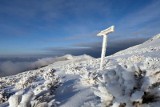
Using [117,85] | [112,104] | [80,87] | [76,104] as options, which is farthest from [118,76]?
[80,87]

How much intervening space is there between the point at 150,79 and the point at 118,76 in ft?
1.17

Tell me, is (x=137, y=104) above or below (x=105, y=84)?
below

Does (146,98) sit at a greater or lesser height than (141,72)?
lesser

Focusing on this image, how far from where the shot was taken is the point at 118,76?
11.1 ft

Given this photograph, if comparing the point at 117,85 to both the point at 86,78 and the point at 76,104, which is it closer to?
the point at 76,104

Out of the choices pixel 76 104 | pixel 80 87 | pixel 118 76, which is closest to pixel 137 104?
pixel 118 76

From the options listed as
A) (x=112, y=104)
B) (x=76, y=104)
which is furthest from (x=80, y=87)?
(x=112, y=104)

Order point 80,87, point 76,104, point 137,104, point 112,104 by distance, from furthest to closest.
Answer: point 80,87
point 76,104
point 112,104
point 137,104

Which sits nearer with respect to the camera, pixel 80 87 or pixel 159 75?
pixel 159 75

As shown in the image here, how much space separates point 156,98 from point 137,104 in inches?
10.8

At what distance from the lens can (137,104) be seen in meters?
3.23

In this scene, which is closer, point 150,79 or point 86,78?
point 150,79

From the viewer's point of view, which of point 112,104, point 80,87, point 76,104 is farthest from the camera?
point 80,87

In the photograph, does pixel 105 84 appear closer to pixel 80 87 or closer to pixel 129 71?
pixel 129 71
